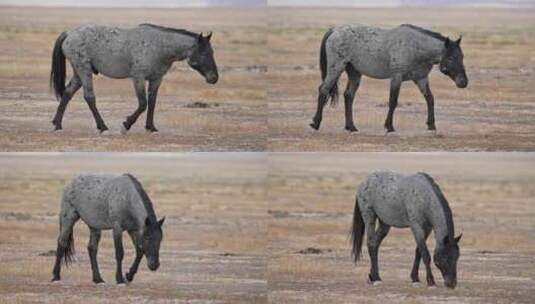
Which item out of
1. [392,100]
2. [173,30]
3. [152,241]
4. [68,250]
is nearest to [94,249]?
[68,250]

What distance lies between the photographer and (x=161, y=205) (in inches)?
223

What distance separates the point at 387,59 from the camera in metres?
5.70

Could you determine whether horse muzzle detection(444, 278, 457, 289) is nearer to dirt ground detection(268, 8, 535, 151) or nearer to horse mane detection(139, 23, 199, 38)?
dirt ground detection(268, 8, 535, 151)

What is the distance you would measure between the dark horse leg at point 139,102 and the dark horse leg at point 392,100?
133 centimetres

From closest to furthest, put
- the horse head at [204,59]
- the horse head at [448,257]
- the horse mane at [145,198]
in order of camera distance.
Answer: the horse head at [448,257] → the horse mane at [145,198] → the horse head at [204,59]

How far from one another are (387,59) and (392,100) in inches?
8.9

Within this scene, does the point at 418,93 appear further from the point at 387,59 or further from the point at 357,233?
the point at 357,233

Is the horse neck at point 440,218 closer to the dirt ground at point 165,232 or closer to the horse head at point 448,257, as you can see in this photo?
the horse head at point 448,257

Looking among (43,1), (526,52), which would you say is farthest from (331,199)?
(43,1)

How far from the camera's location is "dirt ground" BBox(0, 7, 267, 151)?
5676mm

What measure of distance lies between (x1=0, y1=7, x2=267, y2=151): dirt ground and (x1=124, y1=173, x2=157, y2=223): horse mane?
0.17 metres

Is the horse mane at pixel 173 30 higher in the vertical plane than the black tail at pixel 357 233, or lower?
higher

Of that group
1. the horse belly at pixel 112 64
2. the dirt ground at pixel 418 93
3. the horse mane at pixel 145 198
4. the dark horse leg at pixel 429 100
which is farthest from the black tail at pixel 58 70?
the dark horse leg at pixel 429 100

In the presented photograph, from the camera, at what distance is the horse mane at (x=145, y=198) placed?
5598mm
